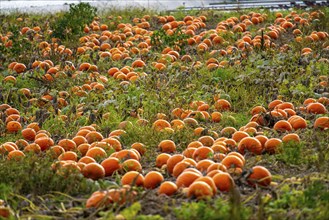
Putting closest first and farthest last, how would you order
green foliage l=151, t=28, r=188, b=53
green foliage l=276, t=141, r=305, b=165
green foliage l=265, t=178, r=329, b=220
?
green foliage l=265, t=178, r=329, b=220 → green foliage l=276, t=141, r=305, b=165 → green foliage l=151, t=28, r=188, b=53

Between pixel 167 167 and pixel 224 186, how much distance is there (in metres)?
0.79

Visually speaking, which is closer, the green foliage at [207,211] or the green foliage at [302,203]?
the green foliage at [207,211]

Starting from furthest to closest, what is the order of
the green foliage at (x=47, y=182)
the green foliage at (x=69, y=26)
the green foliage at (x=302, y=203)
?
the green foliage at (x=69, y=26), the green foliage at (x=47, y=182), the green foliage at (x=302, y=203)

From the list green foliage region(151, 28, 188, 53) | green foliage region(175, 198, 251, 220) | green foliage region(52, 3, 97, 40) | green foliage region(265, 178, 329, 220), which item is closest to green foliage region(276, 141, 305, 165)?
green foliage region(265, 178, 329, 220)

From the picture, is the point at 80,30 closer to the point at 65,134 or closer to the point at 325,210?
the point at 65,134

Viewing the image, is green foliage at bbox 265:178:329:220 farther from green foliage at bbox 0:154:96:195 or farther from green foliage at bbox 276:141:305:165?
green foliage at bbox 0:154:96:195

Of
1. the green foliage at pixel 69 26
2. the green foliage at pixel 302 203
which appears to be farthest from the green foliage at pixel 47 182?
the green foliage at pixel 69 26

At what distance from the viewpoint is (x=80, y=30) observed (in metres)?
10.4

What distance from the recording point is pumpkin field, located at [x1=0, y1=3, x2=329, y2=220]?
12.8ft

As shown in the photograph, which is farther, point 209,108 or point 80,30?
point 80,30

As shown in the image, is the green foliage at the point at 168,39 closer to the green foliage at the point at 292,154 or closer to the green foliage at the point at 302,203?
the green foliage at the point at 292,154

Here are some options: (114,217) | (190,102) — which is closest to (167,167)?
(114,217)

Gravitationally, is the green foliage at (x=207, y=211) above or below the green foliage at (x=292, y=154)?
above

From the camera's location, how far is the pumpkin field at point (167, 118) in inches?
153
